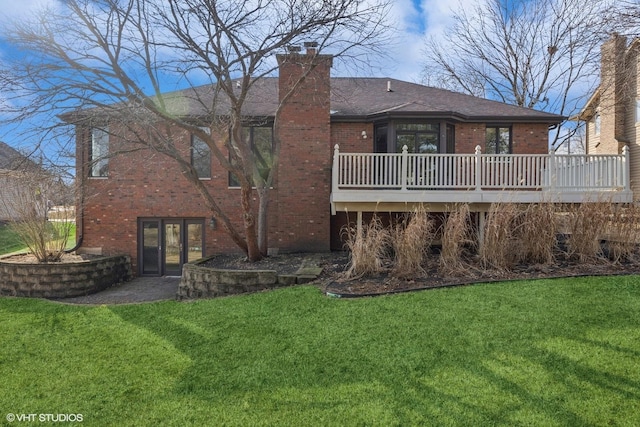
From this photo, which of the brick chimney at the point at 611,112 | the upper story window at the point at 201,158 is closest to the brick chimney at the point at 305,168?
the upper story window at the point at 201,158

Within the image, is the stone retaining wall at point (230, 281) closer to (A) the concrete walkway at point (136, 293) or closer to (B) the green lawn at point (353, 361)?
(A) the concrete walkway at point (136, 293)

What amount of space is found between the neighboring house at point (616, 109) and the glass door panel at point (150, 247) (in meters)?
14.3

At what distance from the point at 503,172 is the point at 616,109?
11194 millimetres

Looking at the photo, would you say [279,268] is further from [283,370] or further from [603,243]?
[603,243]

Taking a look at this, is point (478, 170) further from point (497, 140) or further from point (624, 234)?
point (497, 140)

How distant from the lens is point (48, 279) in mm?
9367

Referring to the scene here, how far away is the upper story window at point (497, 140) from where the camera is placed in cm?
1214

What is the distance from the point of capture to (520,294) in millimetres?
5938

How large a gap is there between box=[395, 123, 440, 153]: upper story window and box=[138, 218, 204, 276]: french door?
22.5 feet

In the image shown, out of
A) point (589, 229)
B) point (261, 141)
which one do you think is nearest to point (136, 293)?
point (261, 141)

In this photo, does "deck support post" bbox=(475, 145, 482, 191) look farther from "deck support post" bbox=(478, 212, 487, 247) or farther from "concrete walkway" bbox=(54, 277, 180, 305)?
"concrete walkway" bbox=(54, 277, 180, 305)

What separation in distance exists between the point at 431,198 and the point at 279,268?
416cm

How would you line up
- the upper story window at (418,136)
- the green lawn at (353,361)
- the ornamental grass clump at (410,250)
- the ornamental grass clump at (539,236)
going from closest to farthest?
the green lawn at (353,361) < the ornamental grass clump at (410,250) < the ornamental grass clump at (539,236) < the upper story window at (418,136)

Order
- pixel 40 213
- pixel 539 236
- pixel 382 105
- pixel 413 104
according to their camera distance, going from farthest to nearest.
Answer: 1. pixel 382 105
2. pixel 413 104
3. pixel 40 213
4. pixel 539 236
